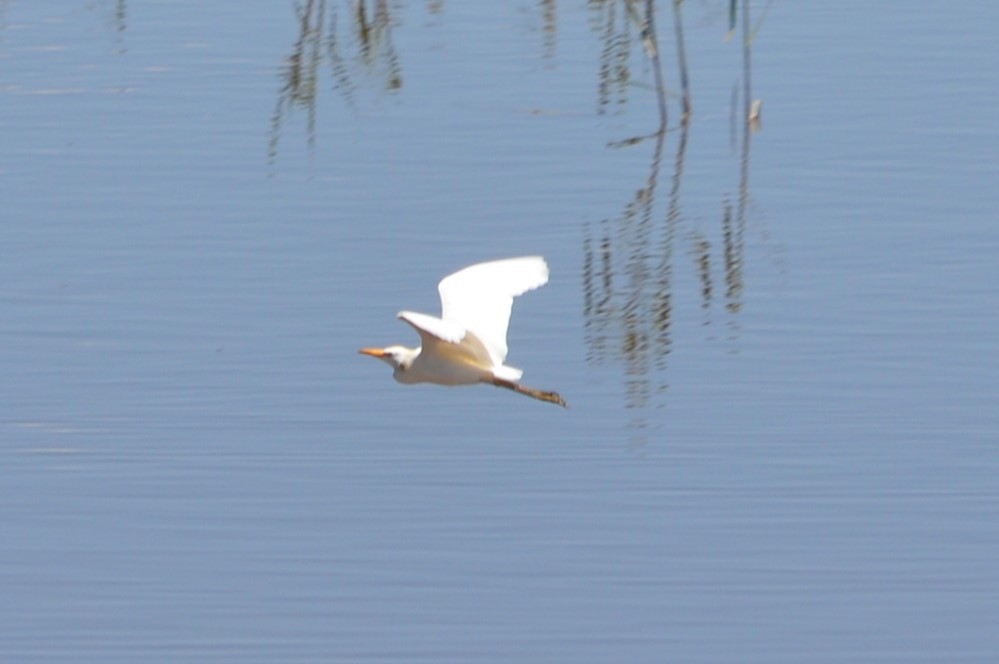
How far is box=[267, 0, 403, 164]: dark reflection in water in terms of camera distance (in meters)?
15.3

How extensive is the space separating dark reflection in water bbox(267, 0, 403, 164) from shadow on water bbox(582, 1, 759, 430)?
1.78 metres

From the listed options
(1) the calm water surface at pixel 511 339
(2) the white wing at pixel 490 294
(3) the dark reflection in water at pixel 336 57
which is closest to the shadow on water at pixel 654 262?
(1) the calm water surface at pixel 511 339

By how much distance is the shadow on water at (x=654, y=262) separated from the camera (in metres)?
10.8

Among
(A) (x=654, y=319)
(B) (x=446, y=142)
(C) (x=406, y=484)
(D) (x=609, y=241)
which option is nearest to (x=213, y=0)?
(B) (x=446, y=142)

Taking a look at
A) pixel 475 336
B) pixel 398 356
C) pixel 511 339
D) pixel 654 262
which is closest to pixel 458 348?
pixel 475 336

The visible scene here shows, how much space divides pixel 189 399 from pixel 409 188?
325 centimetres

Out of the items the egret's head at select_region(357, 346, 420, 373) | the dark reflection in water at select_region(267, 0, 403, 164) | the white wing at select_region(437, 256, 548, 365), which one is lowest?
the dark reflection in water at select_region(267, 0, 403, 164)

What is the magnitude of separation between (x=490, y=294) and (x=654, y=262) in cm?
335

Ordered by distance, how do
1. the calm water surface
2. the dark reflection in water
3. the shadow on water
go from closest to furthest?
the calm water surface → the shadow on water → the dark reflection in water

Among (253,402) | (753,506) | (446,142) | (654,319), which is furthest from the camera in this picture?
(446,142)

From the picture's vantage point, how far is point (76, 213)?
12.7m

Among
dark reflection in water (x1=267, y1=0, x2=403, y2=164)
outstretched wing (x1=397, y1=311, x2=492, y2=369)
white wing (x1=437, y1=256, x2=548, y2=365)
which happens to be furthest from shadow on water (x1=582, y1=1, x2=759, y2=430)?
dark reflection in water (x1=267, y1=0, x2=403, y2=164)

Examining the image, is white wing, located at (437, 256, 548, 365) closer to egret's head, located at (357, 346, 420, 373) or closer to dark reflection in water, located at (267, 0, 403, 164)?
egret's head, located at (357, 346, 420, 373)

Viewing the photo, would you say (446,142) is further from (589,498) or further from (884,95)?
(589,498)
